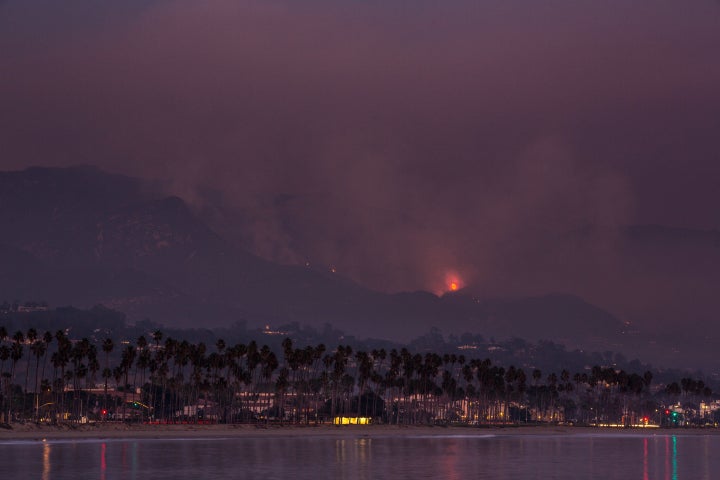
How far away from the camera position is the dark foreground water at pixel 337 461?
100m

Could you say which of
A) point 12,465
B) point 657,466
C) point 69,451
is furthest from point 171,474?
point 657,466

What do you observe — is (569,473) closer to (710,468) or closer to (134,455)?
(710,468)

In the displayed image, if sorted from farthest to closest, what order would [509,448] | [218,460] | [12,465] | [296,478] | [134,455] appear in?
1. [509,448]
2. [134,455]
3. [218,460]
4. [12,465]
5. [296,478]

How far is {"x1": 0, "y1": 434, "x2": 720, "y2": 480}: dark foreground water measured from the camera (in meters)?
100

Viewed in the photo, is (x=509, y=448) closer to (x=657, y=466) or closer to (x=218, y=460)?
(x=657, y=466)

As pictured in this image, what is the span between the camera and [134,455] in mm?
125250

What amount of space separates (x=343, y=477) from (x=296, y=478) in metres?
4.10

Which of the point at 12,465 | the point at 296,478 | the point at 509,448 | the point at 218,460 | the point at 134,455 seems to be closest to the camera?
the point at 296,478

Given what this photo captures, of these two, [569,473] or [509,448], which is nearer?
[569,473]

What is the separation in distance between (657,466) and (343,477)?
1664 inches

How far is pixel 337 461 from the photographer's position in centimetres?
11969

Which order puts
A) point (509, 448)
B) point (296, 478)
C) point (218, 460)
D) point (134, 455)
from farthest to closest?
1. point (509, 448)
2. point (134, 455)
3. point (218, 460)
4. point (296, 478)

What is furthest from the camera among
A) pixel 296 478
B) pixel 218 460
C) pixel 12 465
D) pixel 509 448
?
pixel 509 448

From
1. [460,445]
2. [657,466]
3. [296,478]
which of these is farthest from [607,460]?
[296,478]
